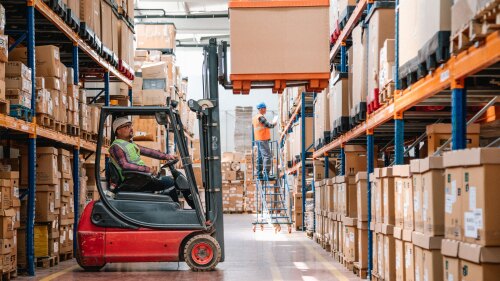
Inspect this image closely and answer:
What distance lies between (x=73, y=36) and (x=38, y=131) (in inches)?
77.7

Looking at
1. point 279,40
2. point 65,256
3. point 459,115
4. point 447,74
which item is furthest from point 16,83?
point 459,115

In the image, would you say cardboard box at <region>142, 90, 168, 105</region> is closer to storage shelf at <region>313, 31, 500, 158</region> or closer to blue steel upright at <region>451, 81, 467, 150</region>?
storage shelf at <region>313, 31, 500, 158</region>

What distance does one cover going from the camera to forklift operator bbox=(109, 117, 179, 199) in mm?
9001

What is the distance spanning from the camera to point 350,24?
9656 millimetres

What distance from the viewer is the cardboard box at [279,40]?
26.8 feet

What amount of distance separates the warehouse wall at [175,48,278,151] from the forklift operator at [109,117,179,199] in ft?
72.9

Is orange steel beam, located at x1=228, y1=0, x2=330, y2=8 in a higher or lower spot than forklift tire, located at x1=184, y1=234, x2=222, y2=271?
higher

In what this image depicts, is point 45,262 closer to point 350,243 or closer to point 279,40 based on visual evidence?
point 350,243

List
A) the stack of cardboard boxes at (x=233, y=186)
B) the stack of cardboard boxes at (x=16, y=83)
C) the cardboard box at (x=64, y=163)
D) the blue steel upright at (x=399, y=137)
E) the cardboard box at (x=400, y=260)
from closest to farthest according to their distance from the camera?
1. the cardboard box at (x=400, y=260)
2. the blue steel upright at (x=399, y=137)
3. the stack of cardboard boxes at (x=16, y=83)
4. the cardboard box at (x=64, y=163)
5. the stack of cardboard boxes at (x=233, y=186)

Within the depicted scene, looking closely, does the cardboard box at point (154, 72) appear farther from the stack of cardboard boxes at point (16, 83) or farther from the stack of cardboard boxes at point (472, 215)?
the stack of cardboard boxes at point (472, 215)

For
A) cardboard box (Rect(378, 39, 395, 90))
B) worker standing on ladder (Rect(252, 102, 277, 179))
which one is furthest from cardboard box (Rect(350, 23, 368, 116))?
worker standing on ladder (Rect(252, 102, 277, 179))

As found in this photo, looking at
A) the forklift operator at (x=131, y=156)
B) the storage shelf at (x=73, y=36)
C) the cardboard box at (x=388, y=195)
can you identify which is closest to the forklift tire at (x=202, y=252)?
the forklift operator at (x=131, y=156)

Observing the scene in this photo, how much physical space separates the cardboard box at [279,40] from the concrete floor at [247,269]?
7.43 ft

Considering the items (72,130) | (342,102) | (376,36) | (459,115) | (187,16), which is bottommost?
(459,115)
